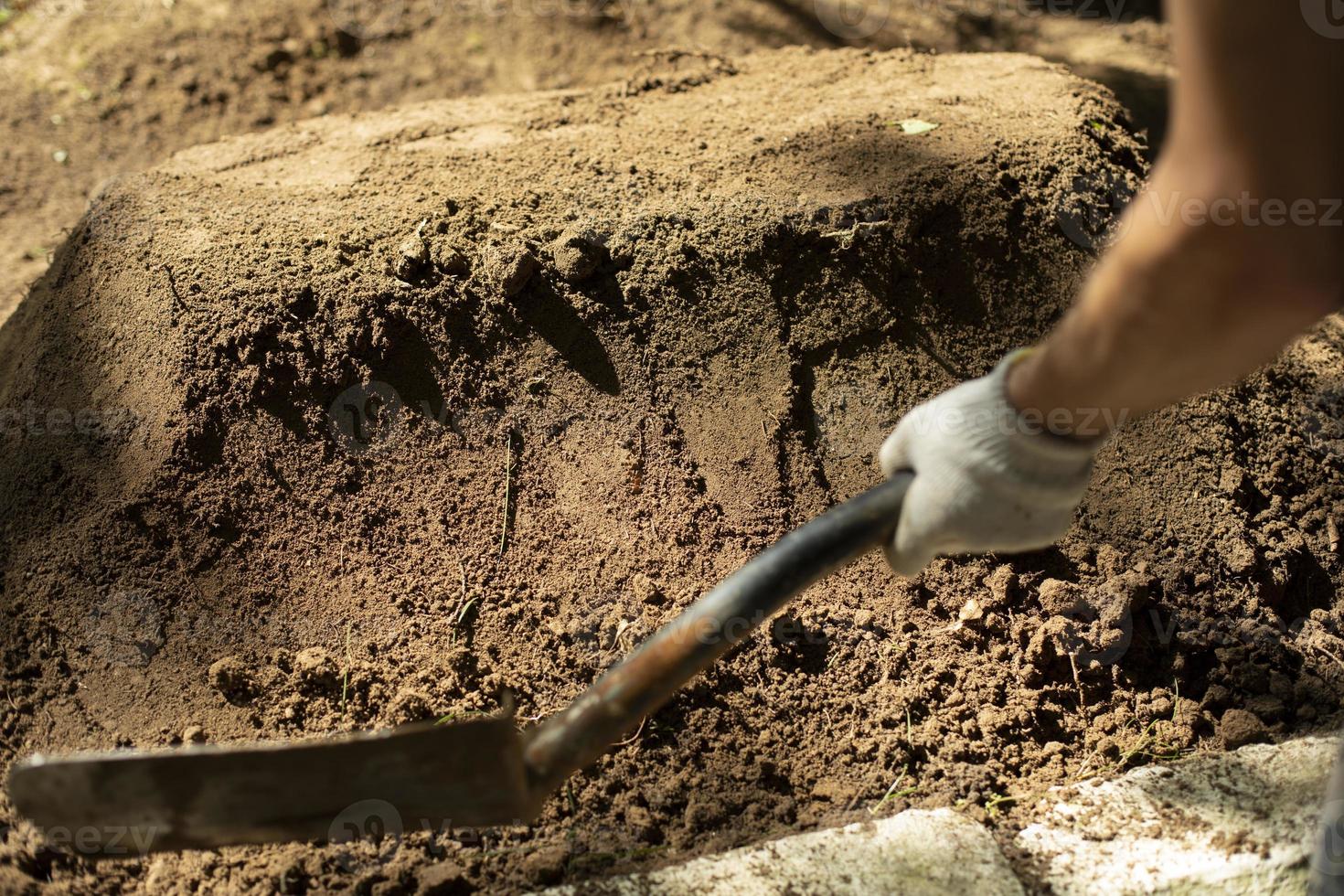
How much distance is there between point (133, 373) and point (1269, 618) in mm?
2907

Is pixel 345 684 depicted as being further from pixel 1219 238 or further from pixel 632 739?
pixel 1219 238

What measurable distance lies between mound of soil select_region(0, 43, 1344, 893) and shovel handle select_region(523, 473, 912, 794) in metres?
0.42

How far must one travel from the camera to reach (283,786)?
1701 millimetres

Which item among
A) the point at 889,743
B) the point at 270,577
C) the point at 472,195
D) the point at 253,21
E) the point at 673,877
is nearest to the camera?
the point at 673,877

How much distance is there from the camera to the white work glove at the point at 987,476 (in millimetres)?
1627

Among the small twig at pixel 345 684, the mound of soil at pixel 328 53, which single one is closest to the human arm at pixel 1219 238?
the small twig at pixel 345 684

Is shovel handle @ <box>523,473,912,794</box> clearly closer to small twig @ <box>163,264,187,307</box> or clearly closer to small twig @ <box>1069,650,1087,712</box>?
small twig @ <box>1069,650,1087,712</box>

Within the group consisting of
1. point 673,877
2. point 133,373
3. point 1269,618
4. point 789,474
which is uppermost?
point 133,373

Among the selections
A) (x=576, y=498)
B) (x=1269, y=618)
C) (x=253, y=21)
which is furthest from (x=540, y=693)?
(x=253, y=21)

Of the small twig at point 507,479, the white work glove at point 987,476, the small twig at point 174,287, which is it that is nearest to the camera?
the white work glove at point 987,476

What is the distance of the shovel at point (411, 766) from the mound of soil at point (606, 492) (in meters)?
0.31

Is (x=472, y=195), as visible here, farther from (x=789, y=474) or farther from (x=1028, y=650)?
(x=1028, y=650)

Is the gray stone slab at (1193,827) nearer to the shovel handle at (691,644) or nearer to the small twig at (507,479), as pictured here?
the shovel handle at (691,644)

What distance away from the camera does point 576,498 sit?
98.5 inches
